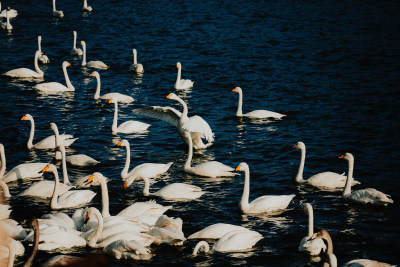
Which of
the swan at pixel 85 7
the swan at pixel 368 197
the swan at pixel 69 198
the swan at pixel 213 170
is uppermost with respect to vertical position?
the swan at pixel 85 7

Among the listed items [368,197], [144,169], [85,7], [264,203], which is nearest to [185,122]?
[144,169]

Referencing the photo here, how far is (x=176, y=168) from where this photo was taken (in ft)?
57.9

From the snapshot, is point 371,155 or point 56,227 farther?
point 371,155

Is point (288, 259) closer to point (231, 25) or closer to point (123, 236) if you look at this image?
point (123, 236)

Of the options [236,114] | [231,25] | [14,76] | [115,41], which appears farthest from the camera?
[231,25]

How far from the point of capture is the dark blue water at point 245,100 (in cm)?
1388

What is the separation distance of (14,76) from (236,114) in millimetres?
10359

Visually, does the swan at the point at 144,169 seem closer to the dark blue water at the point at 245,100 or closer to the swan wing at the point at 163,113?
the dark blue water at the point at 245,100

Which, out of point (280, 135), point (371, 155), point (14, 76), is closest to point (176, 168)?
point (280, 135)

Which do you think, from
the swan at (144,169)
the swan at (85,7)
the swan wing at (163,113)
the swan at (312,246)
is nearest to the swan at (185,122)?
the swan wing at (163,113)

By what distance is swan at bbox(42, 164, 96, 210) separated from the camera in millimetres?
14391

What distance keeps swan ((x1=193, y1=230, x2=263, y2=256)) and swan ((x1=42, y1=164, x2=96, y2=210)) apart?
3.91 meters

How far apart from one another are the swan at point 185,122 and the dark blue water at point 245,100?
46 centimetres

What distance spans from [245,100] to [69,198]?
11125 mm
